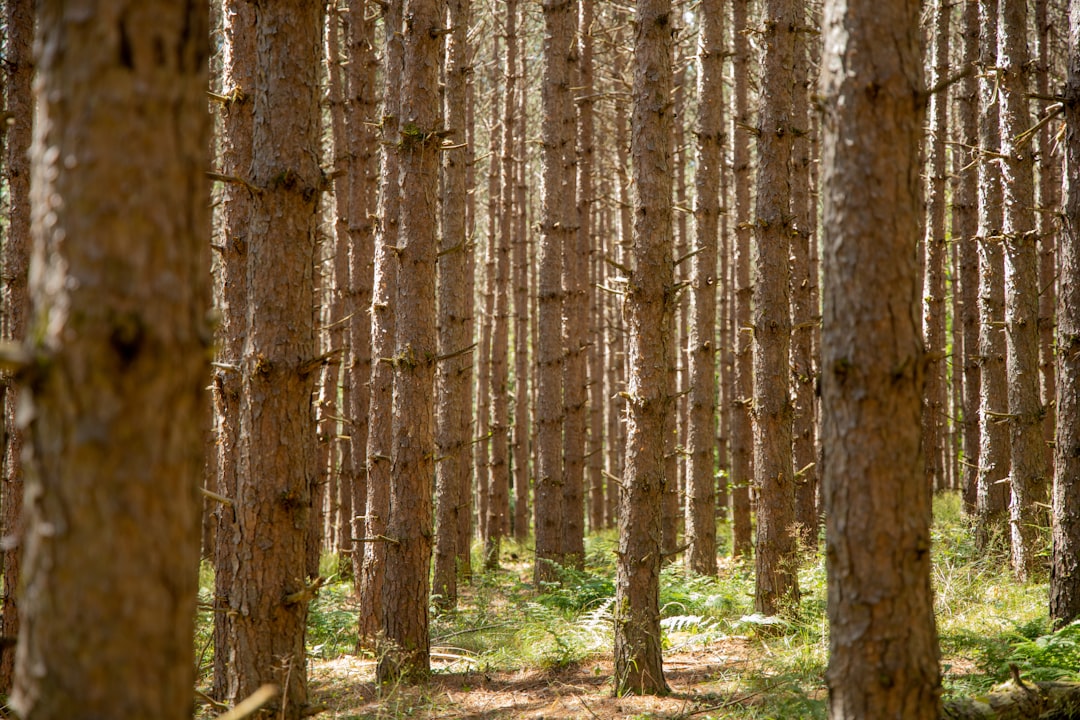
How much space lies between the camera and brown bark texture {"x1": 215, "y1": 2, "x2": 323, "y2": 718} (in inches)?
179

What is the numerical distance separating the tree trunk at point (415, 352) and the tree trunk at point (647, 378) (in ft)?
5.36

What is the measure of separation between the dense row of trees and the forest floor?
1.27ft

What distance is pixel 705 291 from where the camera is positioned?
37.0ft

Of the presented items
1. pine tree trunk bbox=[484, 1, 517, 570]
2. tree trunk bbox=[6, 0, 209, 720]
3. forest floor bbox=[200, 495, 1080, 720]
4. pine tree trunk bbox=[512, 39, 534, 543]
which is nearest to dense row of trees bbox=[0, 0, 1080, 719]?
tree trunk bbox=[6, 0, 209, 720]

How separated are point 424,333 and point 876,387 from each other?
398 centimetres

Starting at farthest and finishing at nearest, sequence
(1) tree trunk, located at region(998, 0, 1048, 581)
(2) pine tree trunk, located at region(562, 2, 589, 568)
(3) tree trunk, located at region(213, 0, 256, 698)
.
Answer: (2) pine tree trunk, located at region(562, 2, 589, 568), (1) tree trunk, located at region(998, 0, 1048, 581), (3) tree trunk, located at region(213, 0, 256, 698)

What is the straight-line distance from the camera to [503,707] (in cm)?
629

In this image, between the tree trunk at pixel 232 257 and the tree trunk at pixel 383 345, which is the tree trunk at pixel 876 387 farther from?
the tree trunk at pixel 383 345

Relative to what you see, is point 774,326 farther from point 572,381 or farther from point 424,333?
point 572,381

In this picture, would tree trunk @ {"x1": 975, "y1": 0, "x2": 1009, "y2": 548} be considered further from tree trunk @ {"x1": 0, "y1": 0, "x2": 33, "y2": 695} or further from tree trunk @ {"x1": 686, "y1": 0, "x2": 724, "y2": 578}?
tree trunk @ {"x1": 0, "y1": 0, "x2": 33, "y2": 695}

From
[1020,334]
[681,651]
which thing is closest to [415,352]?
[681,651]

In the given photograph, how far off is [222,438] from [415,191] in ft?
7.97

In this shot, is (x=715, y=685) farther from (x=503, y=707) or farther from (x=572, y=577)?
(x=572, y=577)

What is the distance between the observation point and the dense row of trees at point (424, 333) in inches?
84.6
